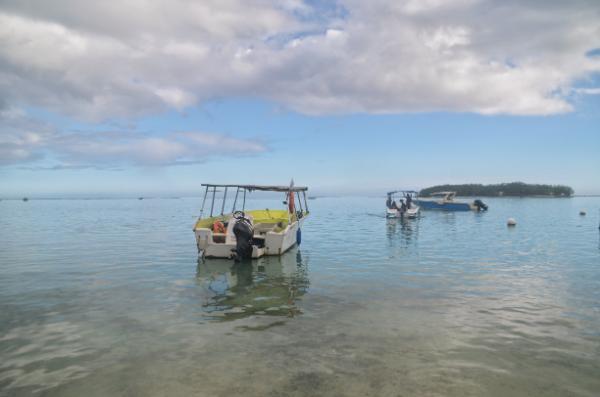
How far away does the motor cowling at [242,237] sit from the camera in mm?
18984

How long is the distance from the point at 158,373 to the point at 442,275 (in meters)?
12.7

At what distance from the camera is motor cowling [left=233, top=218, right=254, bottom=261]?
19.0 metres

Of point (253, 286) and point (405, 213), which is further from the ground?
point (405, 213)

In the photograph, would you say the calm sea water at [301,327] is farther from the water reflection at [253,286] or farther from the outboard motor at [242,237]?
the outboard motor at [242,237]

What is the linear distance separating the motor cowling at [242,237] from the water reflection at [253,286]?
66cm

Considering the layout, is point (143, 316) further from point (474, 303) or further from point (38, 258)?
point (38, 258)

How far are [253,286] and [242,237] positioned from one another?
4.64 meters

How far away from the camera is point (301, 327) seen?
977cm

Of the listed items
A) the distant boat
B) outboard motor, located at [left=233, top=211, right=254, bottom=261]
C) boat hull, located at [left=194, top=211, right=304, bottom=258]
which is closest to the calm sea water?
boat hull, located at [left=194, top=211, right=304, bottom=258]

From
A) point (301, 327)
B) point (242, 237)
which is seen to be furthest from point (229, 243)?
point (301, 327)

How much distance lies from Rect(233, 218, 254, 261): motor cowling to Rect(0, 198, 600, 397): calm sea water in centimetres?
103

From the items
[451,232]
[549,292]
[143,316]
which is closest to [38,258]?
[143,316]

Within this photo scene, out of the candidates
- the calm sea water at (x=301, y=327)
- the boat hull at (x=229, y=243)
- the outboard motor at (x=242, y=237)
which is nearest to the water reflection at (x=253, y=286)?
the calm sea water at (x=301, y=327)

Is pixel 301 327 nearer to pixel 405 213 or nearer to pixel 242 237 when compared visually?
pixel 242 237
